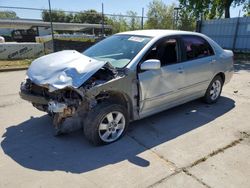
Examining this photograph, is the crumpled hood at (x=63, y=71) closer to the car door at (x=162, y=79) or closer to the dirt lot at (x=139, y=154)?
the car door at (x=162, y=79)

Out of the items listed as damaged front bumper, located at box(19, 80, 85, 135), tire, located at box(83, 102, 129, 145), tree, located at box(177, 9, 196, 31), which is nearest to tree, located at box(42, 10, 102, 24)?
tree, located at box(177, 9, 196, 31)

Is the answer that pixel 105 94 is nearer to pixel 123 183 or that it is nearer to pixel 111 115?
pixel 111 115

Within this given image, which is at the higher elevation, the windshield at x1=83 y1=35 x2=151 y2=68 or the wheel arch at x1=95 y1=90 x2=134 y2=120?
the windshield at x1=83 y1=35 x2=151 y2=68

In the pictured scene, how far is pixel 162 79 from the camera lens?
13.9 ft

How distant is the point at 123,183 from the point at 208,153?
142 cm

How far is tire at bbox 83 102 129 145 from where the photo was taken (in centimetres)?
353

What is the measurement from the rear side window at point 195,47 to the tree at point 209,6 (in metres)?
15.3

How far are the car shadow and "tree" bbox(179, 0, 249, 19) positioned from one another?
1610 cm

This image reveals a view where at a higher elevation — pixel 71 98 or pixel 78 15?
pixel 78 15

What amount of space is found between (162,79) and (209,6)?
57.2 ft

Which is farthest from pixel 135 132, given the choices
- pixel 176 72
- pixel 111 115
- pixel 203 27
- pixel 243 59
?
pixel 203 27

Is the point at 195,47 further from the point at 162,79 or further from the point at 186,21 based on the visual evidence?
the point at 186,21

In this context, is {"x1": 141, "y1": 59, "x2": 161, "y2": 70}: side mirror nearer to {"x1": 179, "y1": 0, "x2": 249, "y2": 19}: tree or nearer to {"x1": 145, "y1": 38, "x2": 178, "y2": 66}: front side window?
{"x1": 145, "y1": 38, "x2": 178, "y2": 66}: front side window

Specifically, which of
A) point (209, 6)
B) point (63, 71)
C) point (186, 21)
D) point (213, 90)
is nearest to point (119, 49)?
point (63, 71)
